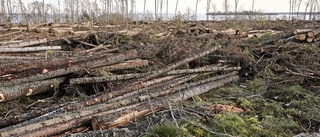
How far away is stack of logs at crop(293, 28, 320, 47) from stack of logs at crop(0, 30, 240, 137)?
Result: 398 centimetres

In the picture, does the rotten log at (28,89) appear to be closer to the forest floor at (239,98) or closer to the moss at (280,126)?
the forest floor at (239,98)

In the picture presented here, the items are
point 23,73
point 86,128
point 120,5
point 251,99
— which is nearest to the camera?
point 86,128

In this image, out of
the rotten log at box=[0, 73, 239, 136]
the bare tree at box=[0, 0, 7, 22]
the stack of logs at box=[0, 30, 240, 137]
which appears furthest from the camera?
the bare tree at box=[0, 0, 7, 22]

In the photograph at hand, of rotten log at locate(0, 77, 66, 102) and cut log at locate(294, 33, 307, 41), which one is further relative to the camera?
cut log at locate(294, 33, 307, 41)

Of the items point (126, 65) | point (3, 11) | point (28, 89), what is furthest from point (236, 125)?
point (3, 11)

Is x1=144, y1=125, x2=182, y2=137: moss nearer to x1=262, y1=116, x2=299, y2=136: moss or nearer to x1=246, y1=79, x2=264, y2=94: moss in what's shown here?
x1=262, y1=116, x2=299, y2=136: moss

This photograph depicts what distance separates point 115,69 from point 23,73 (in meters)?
1.68

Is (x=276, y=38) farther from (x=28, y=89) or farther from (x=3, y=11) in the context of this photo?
(x=3, y=11)

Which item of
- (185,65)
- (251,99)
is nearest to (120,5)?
(185,65)

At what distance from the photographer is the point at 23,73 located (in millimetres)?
4301

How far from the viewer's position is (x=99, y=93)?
4.06m

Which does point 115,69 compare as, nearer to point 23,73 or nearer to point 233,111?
point 23,73

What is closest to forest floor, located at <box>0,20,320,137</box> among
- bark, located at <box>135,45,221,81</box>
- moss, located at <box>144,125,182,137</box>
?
moss, located at <box>144,125,182,137</box>

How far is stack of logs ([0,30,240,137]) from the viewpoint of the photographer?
122 inches
